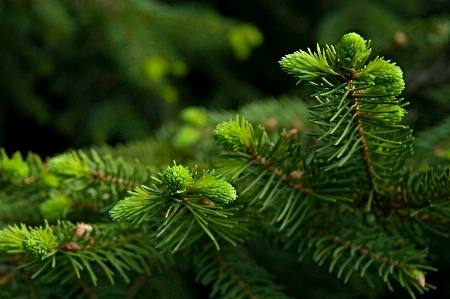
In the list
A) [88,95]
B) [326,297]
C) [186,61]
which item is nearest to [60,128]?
[88,95]

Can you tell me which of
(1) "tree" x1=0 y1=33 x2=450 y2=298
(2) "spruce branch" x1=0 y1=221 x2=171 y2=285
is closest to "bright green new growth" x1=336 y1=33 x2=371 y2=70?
(1) "tree" x1=0 y1=33 x2=450 y2=298

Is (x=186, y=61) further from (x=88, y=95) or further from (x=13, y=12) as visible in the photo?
(x=13, y=12)

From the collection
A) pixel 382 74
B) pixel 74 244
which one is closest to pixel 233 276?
pixel 74 244

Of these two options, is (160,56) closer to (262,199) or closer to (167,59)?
(167,59)

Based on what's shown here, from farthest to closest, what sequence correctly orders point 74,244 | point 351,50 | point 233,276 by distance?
point 233,276 < point 74,244 < point 351,50

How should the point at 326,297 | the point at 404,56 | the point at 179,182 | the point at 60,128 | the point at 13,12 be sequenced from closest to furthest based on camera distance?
the point at 179,182 → the point at 326,297 → the point at 404,56 → the point at 13,12 → the point at 60,128

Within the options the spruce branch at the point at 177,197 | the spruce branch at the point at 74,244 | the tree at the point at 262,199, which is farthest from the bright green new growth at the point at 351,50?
the spruce branch at the point at 74,244
